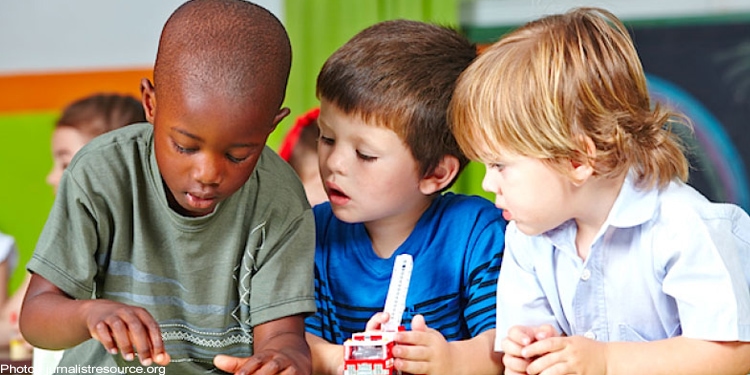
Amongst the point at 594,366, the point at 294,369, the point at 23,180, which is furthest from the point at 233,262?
the point at 23,180

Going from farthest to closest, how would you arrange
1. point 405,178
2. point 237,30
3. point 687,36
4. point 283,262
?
1. point 687,36
2. point 405,178
3. point 283,262
4. point 237,30

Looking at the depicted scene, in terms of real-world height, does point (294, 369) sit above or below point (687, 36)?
above

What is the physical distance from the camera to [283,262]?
41.2 inches

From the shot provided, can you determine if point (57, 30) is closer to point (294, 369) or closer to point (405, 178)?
point (405, 178)

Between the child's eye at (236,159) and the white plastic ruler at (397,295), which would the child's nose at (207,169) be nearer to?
the child's eye at (236,159)

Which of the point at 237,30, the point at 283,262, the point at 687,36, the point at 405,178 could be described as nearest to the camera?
the point at 237,30

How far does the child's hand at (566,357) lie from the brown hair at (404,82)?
351 millimetres

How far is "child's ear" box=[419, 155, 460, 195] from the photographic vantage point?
122cm

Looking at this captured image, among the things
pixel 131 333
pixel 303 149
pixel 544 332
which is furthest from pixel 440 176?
pixel 303 149

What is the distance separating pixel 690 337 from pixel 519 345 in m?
0.17

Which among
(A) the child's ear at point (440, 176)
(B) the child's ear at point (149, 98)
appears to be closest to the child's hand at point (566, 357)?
(A) the child's ear at point (440, 176)

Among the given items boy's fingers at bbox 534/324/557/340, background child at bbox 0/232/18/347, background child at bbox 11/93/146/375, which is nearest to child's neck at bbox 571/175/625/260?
boy's fingers at bbox 534/324/557/340

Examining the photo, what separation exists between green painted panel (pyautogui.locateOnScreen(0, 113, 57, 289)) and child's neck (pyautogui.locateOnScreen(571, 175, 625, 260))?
216 cm

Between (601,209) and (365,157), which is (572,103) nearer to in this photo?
(601,209)
